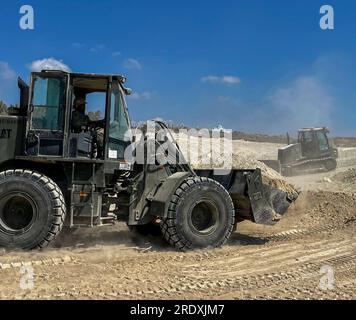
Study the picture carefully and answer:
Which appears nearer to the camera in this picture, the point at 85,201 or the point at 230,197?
the point at 85,201

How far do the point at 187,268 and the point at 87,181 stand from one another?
7.04 feet

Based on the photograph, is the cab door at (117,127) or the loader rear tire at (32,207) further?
the cab door at (117,127)

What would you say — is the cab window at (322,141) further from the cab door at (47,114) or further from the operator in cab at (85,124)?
the cab door at (47,114)

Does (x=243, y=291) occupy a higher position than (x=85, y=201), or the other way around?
(x=85, y=201)

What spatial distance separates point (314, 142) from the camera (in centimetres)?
2533

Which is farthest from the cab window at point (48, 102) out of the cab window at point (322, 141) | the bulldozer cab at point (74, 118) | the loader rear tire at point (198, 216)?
the cab window at point (322, 141)

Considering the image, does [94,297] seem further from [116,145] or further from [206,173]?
[206,173]

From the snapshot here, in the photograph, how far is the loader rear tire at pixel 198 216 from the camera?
7.26 metres

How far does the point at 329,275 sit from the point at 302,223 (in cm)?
462

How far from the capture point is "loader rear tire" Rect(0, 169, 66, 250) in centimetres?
664

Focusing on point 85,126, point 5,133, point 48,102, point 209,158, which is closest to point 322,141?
point 209,158

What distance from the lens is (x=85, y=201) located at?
7.10 meters
